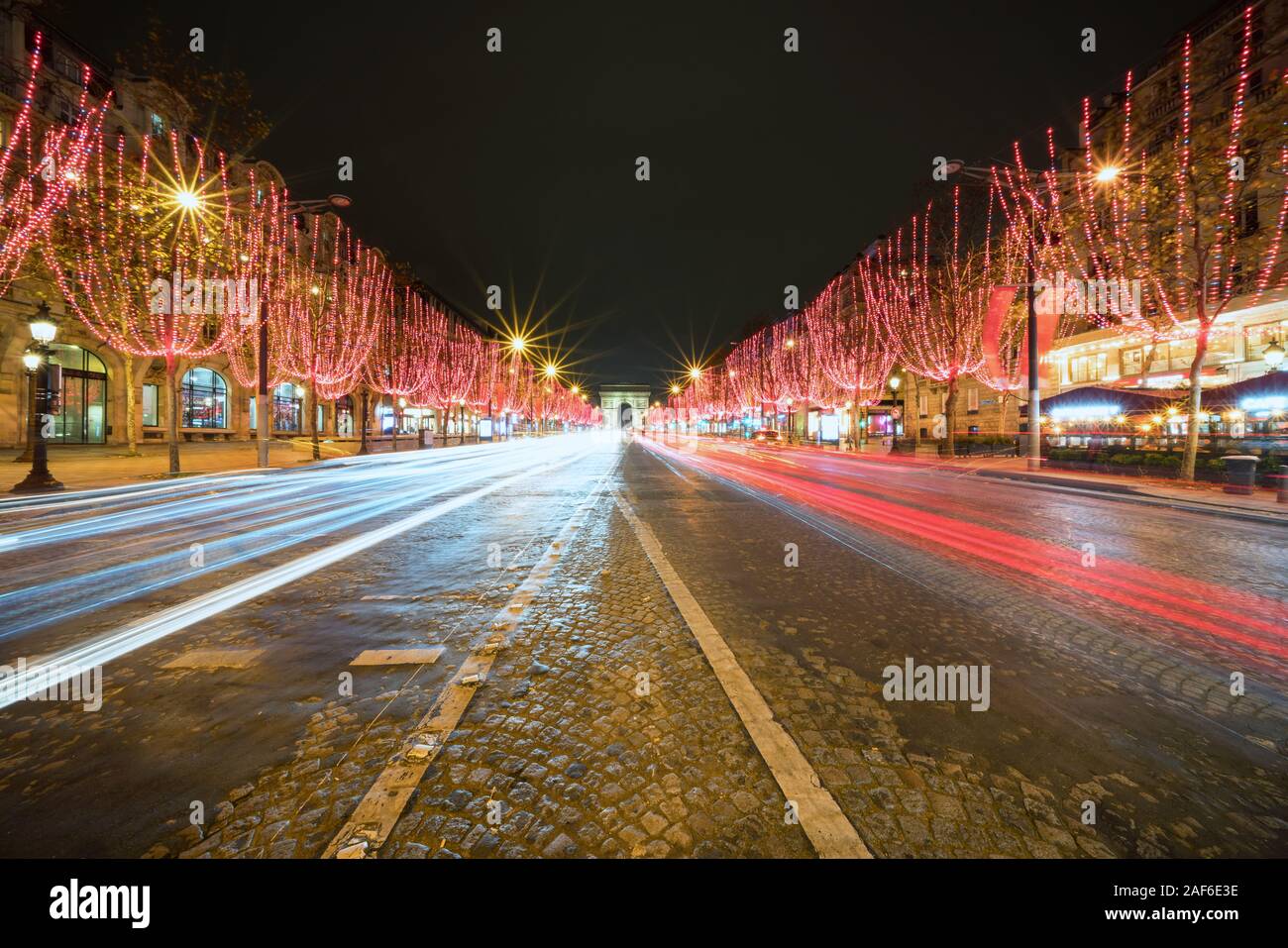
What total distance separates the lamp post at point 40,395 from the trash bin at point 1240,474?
1218 inches

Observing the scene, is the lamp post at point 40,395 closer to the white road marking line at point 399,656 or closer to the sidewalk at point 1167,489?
the white road marking line at point 399,656

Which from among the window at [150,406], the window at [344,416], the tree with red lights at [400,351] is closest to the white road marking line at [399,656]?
the tree with red lights at [400,351]

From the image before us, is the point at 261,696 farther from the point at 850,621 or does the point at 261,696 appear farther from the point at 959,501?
the point at 959,501

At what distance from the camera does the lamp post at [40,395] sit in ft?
47.0

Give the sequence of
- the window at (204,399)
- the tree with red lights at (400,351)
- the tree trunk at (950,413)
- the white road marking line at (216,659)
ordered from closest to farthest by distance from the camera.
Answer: the white road marking line at (216,659)
the tree trunk at (950,413)
the window at (204,399)
the tree with red lights at (400,351)

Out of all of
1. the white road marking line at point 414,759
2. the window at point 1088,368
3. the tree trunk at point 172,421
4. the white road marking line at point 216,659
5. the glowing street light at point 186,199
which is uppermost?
the glowing street light at point 186,199

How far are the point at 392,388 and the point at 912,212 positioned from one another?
122 ft

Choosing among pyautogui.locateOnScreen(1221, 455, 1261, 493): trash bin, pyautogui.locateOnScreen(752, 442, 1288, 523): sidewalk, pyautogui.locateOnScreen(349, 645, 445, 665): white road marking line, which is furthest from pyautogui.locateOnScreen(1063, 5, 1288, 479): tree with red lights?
pyautogui.locateOnScreen(349, 645, 445, 665): white road marking line

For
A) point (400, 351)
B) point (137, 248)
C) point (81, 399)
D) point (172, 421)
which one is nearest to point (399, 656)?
point (172, 421)

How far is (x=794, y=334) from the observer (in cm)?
6022

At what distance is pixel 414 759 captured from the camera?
267cm

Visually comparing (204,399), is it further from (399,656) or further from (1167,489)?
(1167,489)

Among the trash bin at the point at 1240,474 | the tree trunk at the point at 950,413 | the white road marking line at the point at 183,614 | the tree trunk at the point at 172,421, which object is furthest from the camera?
the tree trunk at the point at 950,413
